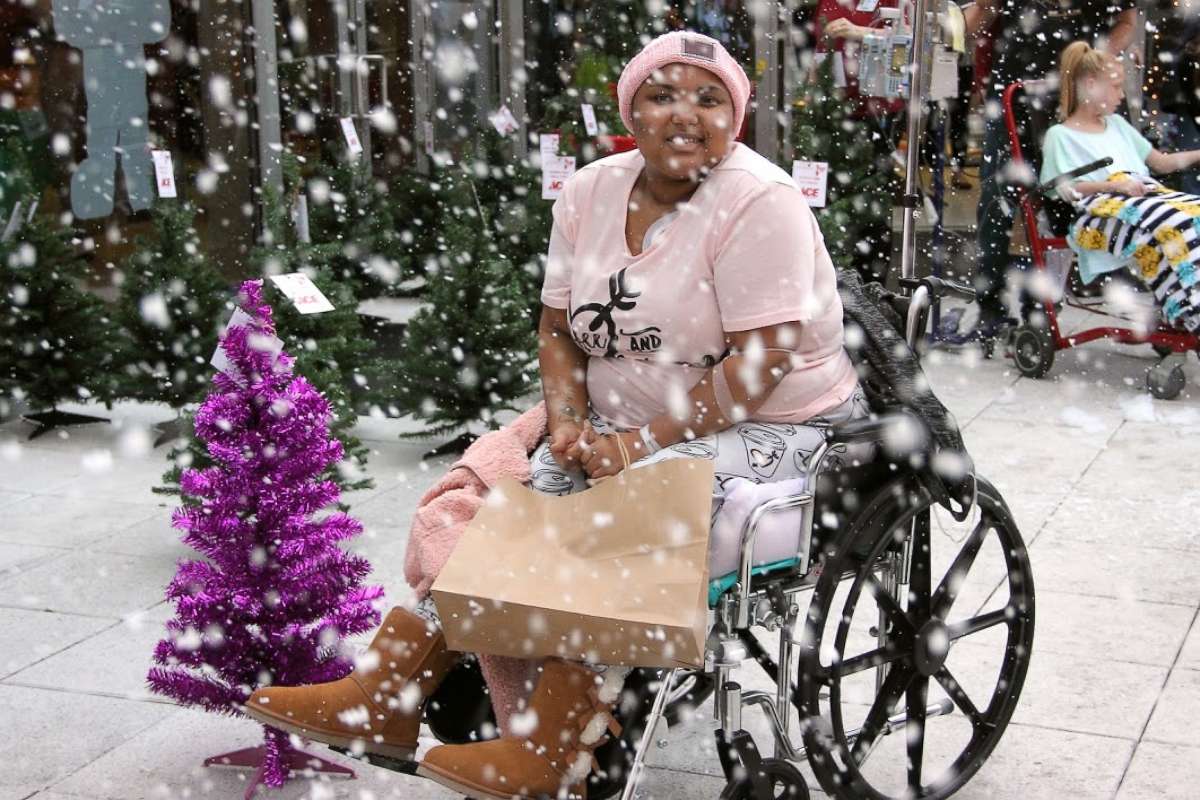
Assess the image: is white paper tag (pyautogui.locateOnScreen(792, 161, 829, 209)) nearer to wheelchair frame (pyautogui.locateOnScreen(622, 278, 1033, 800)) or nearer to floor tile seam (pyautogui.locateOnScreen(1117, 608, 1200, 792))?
floor tile seam (pyautogui.locateOnScreen(1117, 608, 1200, 792))

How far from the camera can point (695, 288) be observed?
3312 millimetres

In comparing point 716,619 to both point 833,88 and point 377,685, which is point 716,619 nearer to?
point 377,685

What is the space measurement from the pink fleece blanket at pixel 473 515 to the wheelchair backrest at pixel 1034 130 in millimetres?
5148

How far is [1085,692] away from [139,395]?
4.24 meters

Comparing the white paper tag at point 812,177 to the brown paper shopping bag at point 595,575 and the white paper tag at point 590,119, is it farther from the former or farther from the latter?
the brown paper shopping bag at point 595,575

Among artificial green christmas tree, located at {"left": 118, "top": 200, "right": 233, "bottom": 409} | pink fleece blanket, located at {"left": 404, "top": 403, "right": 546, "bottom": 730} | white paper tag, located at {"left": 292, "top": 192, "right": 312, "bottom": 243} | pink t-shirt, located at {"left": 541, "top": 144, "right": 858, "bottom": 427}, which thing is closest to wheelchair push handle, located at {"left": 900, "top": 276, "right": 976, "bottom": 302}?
pink t-shirt, located at {"left": 541, "top": 144, "right": 858, "bottom": 427}

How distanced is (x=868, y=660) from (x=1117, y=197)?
5.00 meters

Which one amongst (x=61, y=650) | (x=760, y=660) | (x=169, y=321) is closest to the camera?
(x=760, y=660)

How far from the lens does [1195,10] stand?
432 inches

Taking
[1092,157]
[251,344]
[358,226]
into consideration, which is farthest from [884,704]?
[358,226]

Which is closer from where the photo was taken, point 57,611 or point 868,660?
point 868,660

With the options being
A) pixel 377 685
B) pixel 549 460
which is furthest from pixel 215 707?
pixel 549 460

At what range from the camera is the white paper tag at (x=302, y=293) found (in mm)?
5117

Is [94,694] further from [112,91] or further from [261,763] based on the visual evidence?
Answer: [112,91]
